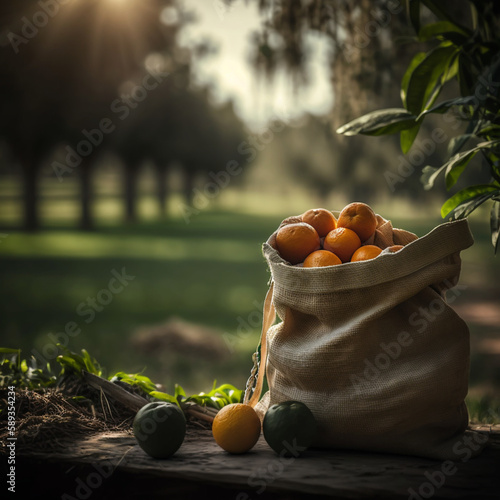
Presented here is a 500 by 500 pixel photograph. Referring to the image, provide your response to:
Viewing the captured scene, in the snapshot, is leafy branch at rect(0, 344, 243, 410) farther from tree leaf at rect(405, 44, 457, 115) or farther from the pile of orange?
tree leaf at rect(405, 44, 457, 115)

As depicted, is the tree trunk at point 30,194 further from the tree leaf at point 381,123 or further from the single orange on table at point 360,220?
the single orange on table at point 360,220

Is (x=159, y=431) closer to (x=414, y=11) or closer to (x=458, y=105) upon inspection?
(x=458, y=105)

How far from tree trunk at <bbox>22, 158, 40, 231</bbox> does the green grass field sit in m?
0.31

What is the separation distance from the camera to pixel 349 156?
832cm

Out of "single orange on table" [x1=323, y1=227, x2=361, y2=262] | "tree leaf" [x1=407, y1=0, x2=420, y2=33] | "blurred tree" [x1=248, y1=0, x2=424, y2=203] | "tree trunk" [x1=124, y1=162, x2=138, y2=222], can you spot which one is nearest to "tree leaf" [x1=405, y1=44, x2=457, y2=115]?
"tree leaf" [x1=407, y1=0, x2=420, y2=33]

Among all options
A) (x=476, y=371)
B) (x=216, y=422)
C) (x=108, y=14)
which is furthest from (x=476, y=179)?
(x=216, y=422)

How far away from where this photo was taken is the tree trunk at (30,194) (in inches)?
400

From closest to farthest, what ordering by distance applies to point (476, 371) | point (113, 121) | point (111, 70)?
point (476, 371) → point (111, 70) → point (113, 121)

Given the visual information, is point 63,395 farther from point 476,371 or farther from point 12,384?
point 476,371

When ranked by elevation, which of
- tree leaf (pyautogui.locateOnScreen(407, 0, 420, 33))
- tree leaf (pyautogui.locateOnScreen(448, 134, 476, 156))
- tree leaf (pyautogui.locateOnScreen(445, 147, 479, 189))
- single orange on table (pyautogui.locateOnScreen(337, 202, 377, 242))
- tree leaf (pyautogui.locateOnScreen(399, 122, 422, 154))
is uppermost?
tree leaf (pyautogui.locateOnScreen(407, 0, 420, 33))

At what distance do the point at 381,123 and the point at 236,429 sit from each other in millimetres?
1177

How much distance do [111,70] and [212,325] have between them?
5462 millimetres

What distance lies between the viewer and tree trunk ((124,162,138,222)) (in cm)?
1376

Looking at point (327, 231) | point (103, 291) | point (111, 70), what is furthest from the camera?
point (111, 70)
